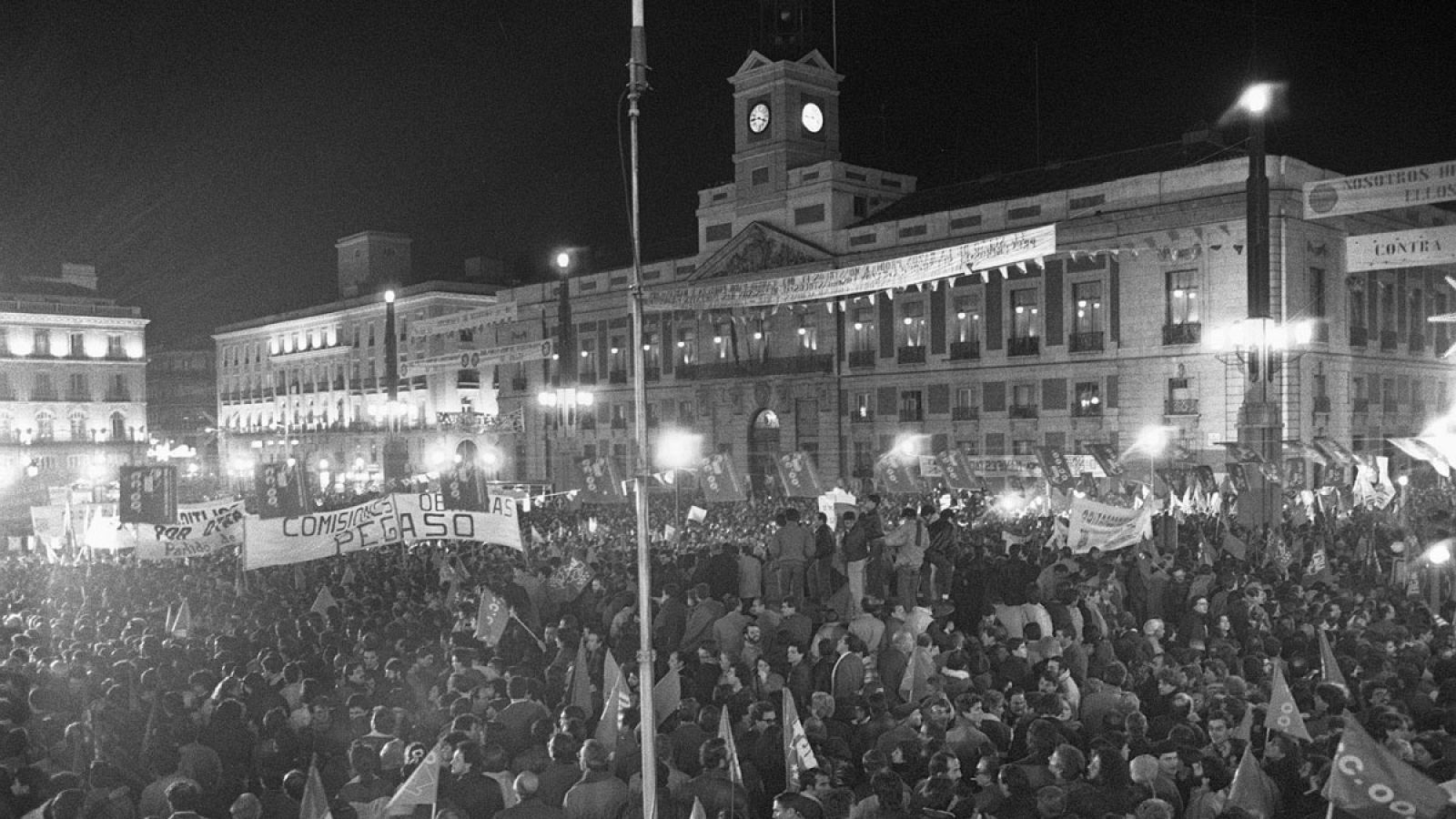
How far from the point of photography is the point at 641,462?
24.1 ft

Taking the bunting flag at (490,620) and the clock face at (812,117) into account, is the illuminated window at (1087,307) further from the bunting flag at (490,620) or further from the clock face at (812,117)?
the bunting flag at (490,620)

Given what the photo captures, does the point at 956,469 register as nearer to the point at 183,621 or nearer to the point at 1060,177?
the point at 183,621

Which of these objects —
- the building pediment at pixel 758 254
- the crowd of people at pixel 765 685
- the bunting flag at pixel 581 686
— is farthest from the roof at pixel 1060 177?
the bunting flag at pixel 581 686

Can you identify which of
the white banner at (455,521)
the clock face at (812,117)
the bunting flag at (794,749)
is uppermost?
the clock face at (812,117)

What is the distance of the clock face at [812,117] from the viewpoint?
166ft

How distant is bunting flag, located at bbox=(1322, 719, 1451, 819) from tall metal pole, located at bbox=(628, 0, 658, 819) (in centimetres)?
351

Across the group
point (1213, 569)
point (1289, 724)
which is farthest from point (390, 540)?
point (1289, 724)

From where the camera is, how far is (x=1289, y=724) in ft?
26.1

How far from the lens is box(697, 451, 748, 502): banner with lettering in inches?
826

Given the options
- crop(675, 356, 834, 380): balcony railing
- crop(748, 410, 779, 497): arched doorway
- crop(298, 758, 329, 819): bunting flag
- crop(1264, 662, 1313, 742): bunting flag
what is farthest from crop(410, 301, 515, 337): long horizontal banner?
crop(1264, 662, 1313, 742): bunting flag

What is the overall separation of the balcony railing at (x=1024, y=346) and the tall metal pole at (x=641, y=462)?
117 feet

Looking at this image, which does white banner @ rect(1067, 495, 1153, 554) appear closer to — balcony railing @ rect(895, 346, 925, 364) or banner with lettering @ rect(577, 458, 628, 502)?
banner with lettering @ rect(577, 458, 628, 502)

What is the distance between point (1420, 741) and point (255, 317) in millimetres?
93534

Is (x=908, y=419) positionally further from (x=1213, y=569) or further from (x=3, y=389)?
(x=3, y=389)
